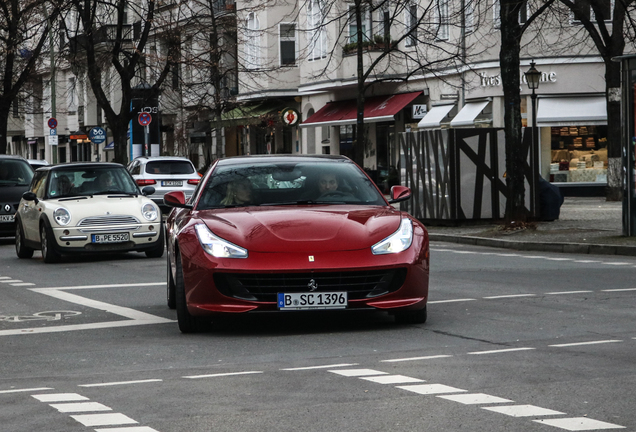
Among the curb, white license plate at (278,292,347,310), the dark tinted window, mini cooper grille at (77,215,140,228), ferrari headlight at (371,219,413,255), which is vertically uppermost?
the dark tinted window

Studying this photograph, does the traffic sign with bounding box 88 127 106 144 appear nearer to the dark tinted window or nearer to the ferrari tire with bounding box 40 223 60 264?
the dark tinted window

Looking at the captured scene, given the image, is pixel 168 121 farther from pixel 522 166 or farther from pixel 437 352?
pixel 437 352

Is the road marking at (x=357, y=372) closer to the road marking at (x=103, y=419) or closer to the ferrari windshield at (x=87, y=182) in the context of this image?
the road marking at (x=103, y=419)

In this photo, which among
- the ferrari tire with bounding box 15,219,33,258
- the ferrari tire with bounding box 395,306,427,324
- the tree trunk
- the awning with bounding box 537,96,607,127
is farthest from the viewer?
the awning with bounding box 537,96,607,127

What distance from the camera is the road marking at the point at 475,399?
269 inches

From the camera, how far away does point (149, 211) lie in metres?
19.9

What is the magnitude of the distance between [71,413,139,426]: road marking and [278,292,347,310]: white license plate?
327 centimetres

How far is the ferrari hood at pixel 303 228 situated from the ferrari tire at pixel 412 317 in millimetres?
734

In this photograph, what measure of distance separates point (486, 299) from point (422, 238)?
2.52m

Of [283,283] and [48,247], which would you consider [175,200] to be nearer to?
[283,283]

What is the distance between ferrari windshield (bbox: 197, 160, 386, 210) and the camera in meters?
11.0

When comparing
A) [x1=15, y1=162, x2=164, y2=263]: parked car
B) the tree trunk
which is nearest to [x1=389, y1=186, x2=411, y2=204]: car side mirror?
[x1=15, y1=162, x2=164, y2=263]: parked car

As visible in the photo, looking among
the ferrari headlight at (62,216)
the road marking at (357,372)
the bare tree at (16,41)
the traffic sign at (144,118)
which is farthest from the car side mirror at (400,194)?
the traffic sign at (144,118)

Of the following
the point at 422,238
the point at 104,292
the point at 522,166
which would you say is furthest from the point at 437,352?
the point at 522,166
